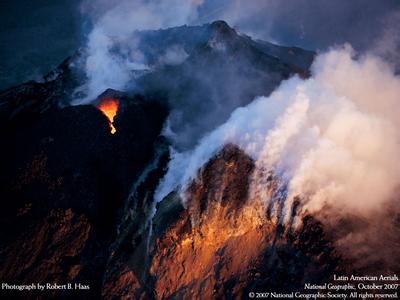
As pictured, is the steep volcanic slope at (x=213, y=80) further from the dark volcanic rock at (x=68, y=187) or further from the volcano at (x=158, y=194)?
the dark volcanic rock at (x=68, y=187)

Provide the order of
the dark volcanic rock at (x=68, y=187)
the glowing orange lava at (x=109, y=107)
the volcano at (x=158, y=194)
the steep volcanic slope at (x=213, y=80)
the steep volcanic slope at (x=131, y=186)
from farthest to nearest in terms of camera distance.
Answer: the glowing orange lava at (x=109, y=107), the steep volcanic slope at (x=213, y=80), the dark volcanic rock at (x=68, y=187), the steep volcanic slope at (x=131, y=186), the volcano at (x=158, y=194)

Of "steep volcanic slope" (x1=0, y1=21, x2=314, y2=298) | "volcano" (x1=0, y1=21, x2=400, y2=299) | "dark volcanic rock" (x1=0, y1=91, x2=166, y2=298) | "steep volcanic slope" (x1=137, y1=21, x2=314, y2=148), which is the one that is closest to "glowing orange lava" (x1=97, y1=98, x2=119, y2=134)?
"volcano" (x1=0, y1=21, x2=400, y2=299)

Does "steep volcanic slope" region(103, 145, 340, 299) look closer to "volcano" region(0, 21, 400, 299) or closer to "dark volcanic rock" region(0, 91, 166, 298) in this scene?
"volcano" region(0, 21, 400, 299)

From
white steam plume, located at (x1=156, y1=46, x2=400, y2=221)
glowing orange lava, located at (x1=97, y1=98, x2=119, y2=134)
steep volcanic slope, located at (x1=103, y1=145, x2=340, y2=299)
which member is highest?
glowing orange lava, located at (x1=97, y1=98, x2=119, y2=134)

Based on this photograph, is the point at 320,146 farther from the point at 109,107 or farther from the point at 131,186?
the point at 109,107

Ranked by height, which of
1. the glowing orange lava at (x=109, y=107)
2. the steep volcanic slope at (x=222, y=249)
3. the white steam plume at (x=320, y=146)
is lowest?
the steep volcanic slope at (x=222, y=249)

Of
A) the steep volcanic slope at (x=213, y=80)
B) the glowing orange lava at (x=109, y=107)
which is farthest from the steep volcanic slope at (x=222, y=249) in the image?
the glowing orange lava at (x=109, y=107)
